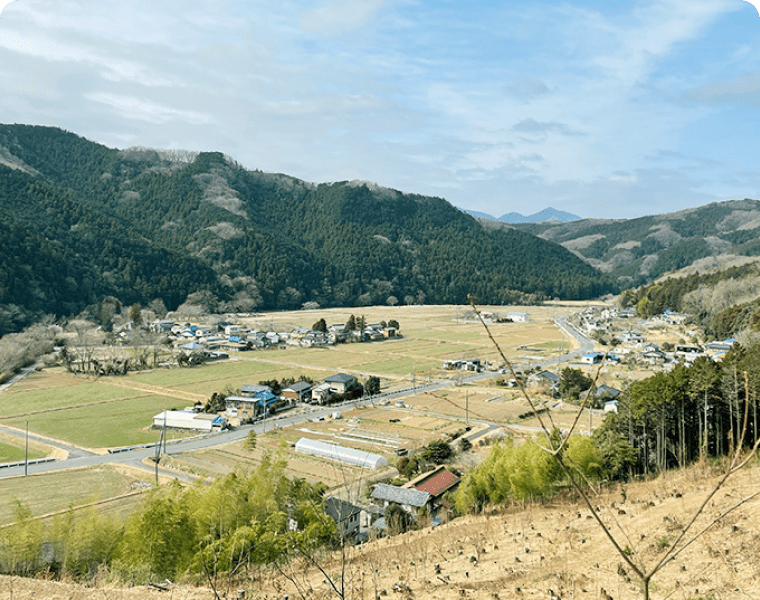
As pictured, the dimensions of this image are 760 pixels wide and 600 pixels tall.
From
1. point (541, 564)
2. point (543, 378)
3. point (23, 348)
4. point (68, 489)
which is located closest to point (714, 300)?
point (543, 378)

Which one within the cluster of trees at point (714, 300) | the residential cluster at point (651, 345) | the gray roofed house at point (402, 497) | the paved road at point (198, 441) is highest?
the cluster of trees at point (714, 300)

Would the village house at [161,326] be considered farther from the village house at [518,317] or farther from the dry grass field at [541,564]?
the dry grass field at [541,564]

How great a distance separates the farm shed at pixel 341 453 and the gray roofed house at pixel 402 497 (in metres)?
3.22

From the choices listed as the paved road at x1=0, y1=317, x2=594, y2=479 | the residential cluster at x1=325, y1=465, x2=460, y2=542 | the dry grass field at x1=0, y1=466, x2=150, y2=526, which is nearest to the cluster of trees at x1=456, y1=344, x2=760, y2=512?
the residential cluster at x1=325, y1=465, x2=460, y2=542

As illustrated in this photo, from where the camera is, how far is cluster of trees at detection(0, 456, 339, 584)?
35.2 ft

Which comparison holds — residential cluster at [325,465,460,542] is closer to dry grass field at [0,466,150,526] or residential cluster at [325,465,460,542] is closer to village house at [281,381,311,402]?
dry grass field at [0,466,150,526]

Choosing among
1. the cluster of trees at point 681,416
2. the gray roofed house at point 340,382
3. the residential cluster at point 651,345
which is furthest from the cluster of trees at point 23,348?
the residential cluster at point 651,345

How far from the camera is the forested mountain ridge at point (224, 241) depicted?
8816 centimetres

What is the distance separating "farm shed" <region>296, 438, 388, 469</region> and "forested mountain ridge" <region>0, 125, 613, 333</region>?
53487 mm

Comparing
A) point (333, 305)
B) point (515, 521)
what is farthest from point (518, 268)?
point (515, 521)

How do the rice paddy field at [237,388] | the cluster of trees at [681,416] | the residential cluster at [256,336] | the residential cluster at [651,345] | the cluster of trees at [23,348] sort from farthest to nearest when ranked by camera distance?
the residential cluster at [256,336], the residential cluster at [651,345], the cluster of trees at [23,348], the rice paddy field at [237,388], the cluster of trees at [681,416]

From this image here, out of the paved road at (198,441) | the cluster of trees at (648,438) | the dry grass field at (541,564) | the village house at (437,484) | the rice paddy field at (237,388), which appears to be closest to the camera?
the dry grass field at (541,564)

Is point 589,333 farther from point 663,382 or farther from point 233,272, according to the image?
point 233,272

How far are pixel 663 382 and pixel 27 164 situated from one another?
183 metres
